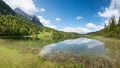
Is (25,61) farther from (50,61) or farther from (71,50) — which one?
(71,50)

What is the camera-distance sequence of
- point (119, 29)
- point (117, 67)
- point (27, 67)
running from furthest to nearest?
point (119, 29)
point (117, 67)
point (27, 67)

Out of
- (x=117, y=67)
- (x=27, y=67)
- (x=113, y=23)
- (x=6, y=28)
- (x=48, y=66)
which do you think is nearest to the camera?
(x=27, y=67)

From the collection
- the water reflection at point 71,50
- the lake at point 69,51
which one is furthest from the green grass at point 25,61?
the water reflection at point 71,50

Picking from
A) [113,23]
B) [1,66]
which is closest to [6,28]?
[113,23]

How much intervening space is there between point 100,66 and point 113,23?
173937 mm

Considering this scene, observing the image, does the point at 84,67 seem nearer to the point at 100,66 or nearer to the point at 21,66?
the point at 100,66

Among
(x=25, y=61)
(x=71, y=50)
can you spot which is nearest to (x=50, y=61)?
(x=25, y=61)

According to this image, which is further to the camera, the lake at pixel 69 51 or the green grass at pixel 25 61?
the lake at pixel 69 51

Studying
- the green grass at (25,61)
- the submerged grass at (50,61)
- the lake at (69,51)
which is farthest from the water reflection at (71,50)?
the submerged grass at (50,61)

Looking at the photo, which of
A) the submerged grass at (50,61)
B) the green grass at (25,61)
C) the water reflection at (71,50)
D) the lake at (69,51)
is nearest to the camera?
the green grass at (25,61)

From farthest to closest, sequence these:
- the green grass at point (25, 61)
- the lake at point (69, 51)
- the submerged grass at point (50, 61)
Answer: the lake at point (69, 51) → the submerged grass at point (50, 61) → the green grass at point (25, 61)

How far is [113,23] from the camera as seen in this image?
627 feet

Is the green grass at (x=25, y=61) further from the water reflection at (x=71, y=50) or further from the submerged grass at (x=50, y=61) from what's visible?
the water reflection at (x=71, y=50)

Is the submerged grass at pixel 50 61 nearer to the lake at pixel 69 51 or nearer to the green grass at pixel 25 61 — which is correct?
the green grass at pixel 25 61
